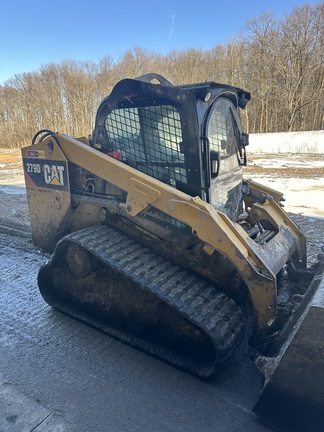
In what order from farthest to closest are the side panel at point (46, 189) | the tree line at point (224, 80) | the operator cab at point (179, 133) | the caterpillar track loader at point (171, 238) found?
the tree line at point (224, 80) < the side panel at point (46, 189) < the operator cab at point (179, 133) < the caterpillar track loader at point (171, 238)

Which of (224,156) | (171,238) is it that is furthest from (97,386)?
(224,156)

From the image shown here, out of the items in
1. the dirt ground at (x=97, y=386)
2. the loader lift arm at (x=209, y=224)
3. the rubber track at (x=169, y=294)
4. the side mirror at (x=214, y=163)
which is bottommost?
the dirt ground at (x=97, y=386)

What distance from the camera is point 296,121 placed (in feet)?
92.2

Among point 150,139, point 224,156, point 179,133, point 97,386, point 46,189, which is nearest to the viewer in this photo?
point 97,386

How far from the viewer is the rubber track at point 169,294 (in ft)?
7.91

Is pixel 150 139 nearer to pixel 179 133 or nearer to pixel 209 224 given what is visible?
pixel 179 133

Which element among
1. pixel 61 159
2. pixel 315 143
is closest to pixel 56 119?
pixel 315 143

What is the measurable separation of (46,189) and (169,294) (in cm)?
193

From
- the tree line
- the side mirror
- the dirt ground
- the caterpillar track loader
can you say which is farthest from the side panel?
the tree line

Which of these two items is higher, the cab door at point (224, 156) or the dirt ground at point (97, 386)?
the cab door at point (224, 156)

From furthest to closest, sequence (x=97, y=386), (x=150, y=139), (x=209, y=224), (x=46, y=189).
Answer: (x=46, y=189) < (x=150, y=139) < (x=209, y=224) < (x=97, y=386)

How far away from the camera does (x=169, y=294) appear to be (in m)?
2.54

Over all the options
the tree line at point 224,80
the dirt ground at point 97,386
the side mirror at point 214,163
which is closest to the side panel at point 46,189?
the dirt ground at point 97,386

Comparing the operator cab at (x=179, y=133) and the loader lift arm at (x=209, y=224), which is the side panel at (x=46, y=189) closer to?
the operator cab at (x=179, y=133)
